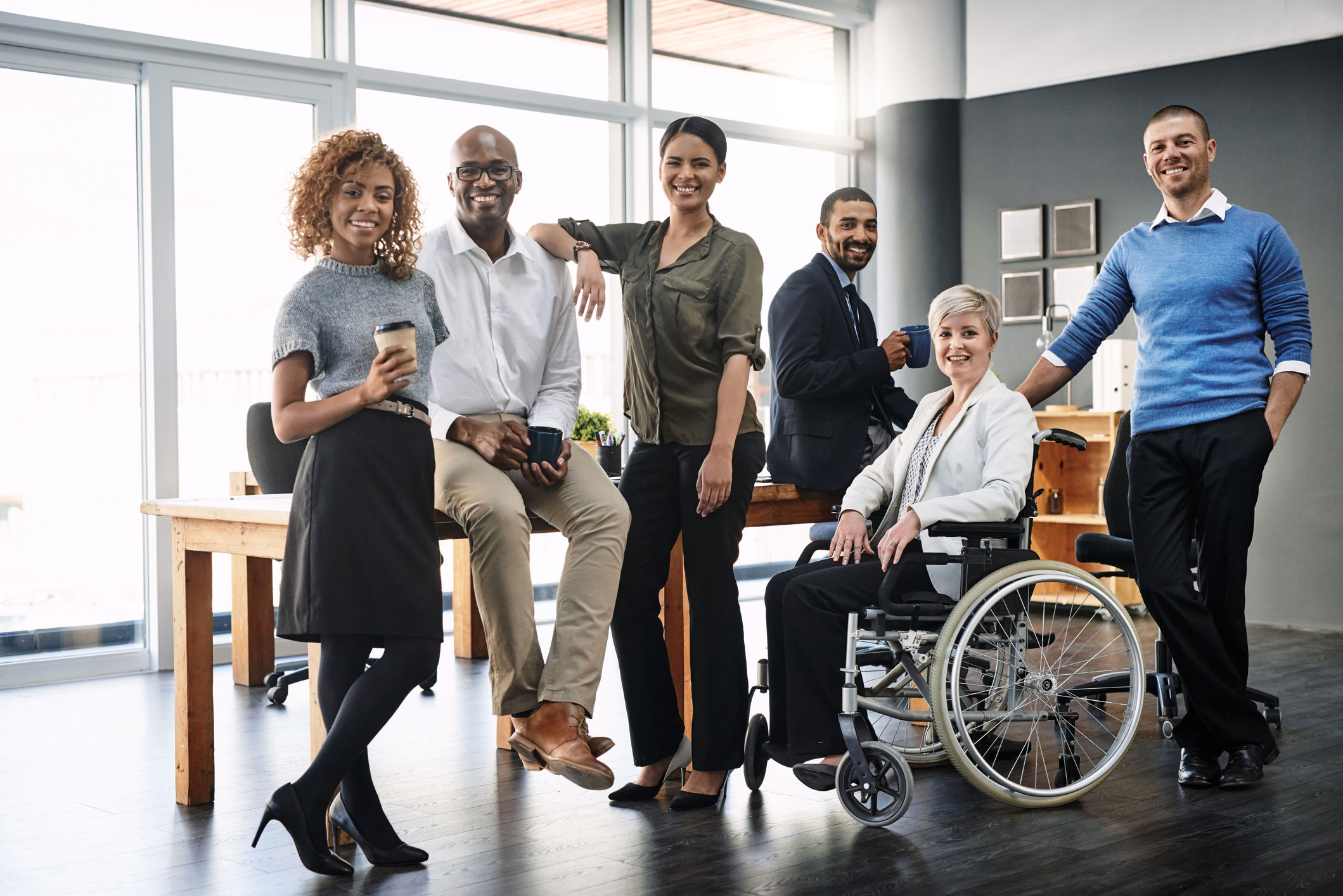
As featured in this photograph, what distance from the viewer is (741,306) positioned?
116 inches

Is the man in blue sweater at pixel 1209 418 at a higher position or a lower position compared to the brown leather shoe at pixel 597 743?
higher

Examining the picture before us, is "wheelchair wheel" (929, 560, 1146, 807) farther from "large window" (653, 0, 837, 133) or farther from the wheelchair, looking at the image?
"large window" (653, 0, 837, 133)

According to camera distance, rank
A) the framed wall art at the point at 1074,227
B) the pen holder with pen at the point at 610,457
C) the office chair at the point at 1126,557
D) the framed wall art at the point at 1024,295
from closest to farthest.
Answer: the office chair at the point at 1126,557 → the pen holder with pen at the point at 610,457 → the framed wall art at the point at 1074,227 → the framed wall art at the point at 1024,295

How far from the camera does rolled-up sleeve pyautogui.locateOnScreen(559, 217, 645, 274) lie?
10.0 feet

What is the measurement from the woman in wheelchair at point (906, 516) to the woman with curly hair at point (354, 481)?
852 millimetres

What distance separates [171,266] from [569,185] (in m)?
2.09

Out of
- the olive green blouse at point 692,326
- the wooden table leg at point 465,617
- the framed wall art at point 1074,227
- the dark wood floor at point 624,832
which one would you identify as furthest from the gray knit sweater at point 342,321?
the framed wall art at point 1074,227

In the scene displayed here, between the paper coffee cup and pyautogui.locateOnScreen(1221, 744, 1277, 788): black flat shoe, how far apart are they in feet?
7.10

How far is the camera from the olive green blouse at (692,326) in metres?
2.96

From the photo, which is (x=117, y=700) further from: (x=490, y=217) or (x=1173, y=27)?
(x=1173, y=27)

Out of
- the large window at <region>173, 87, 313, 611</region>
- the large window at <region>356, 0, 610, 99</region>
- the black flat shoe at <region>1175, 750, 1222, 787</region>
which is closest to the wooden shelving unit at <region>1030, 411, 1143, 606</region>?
the large window at <region>356, 0, 610, 99</region>

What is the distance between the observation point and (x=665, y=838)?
276 cm

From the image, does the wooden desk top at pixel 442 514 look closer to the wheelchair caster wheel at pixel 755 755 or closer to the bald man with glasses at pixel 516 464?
the bald man with glasses at pixel 516 464

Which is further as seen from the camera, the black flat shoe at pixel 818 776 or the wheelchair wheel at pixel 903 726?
the wheelchair wheel at pixel 903 726
